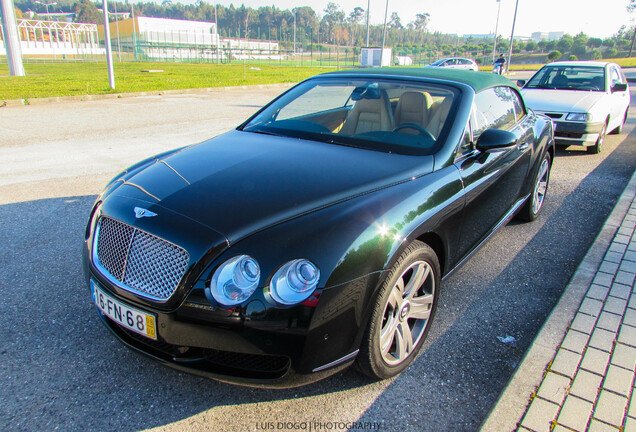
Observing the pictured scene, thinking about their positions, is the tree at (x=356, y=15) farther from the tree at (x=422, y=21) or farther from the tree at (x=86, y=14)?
the tree at (x=86, y=14)

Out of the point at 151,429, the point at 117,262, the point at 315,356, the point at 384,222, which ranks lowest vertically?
the point at 151,429

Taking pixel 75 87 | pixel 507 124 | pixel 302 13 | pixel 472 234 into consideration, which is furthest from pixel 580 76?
pixel 302 13

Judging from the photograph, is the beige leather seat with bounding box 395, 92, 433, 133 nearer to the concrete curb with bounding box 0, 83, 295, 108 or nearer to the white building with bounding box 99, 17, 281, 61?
the concrete curb with bounding box 0, 83, 295, 108

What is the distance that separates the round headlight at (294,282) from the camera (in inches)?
77.0

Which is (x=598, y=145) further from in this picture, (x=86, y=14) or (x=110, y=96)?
(x=86, y=14)

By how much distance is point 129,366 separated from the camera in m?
2.54

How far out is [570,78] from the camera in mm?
8945

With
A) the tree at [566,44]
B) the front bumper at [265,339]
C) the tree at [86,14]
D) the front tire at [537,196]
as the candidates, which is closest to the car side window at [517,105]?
the front tire at [537,196]

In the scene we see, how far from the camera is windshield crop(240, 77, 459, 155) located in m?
3.13

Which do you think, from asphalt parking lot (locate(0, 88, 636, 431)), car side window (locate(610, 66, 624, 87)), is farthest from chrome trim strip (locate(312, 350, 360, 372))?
car side window (locate(610, 66, 624, 87))

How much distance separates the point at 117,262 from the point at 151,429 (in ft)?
2.64

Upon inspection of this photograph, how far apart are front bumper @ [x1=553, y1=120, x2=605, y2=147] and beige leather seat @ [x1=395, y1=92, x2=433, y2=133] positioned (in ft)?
17.8

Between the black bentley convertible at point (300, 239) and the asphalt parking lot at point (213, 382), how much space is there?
0.84 ft

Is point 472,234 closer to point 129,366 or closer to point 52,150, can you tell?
point 129,366
